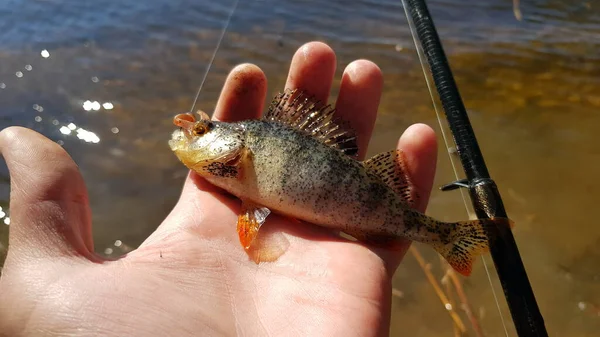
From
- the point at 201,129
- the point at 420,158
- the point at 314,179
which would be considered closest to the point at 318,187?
the point at 314,179

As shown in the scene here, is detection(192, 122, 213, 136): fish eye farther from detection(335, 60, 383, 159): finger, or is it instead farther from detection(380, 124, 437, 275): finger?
detection(380, 124, 437, 275): finger

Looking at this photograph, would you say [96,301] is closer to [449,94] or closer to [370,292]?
[370,292]

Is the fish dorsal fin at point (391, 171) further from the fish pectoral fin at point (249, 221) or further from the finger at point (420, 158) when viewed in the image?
the fish pectoral fin at point (249, 221)

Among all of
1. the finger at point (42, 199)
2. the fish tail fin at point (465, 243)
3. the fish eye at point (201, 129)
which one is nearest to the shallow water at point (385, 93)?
the fish tail fin at point (465, 243)

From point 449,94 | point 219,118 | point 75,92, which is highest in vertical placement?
point 449,94

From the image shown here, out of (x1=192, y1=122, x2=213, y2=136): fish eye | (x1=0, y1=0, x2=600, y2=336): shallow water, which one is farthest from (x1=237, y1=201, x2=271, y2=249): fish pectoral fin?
(x1=0, y1=0, x2=600, y2=336): shallow water

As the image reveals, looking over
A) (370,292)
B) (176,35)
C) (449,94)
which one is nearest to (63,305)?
(370,292)
